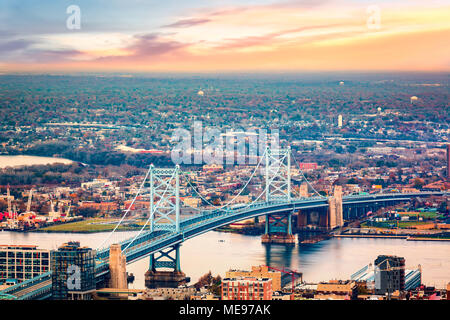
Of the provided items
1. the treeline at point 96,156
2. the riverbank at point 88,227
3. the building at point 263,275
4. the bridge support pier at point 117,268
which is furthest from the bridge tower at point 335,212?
the treeline at point 96,156

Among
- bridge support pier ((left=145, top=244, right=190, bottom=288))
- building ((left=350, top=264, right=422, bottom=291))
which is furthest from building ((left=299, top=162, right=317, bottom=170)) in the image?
bridge support pier ((left=145, top=244, right=190, bottom=288))

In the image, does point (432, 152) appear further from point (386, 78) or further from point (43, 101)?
point (43, 101)

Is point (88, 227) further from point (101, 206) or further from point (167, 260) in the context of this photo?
point (167, 260)

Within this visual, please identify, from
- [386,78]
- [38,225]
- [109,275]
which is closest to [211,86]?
A: [386,78]

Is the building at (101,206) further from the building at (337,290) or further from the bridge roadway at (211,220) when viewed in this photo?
the building at (337,290)

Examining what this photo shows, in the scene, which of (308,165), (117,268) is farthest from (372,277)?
(308,165)

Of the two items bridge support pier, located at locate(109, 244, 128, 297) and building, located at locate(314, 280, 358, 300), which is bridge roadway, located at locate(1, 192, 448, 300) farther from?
building, located at locate(314, 280, 358, 300)

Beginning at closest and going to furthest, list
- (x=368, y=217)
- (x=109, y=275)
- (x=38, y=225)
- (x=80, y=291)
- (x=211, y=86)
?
(x=80, y=291), (x=109, y=275), (x=38, y=225), (x=368, y=217), (x=211, y=86)
